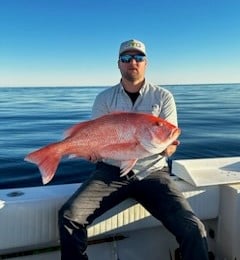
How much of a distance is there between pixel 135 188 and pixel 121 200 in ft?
0.52

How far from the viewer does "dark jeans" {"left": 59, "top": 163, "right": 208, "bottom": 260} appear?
2.88 meters

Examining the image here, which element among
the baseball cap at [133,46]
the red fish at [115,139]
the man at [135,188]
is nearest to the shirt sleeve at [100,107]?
the man at [135,188]

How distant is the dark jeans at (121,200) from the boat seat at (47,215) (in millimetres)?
143

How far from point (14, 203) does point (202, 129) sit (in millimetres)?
11333

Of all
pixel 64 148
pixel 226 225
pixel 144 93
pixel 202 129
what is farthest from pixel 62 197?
pixel 202 129

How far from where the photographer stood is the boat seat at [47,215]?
2998 millimetres

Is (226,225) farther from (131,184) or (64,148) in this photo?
(64,148)

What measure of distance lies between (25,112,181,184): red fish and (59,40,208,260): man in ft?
1.26

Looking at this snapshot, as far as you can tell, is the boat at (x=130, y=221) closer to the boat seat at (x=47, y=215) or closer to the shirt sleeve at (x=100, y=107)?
the boat seat at (x=47, y=215)

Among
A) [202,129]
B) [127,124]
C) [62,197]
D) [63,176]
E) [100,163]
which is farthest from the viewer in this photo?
[202,129]

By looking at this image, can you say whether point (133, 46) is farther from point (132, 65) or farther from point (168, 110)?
point (168, 110)

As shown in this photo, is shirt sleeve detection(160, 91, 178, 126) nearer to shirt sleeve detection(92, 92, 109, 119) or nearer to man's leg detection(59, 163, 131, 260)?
shirt sleeve detection(92, 92, 109, 119)

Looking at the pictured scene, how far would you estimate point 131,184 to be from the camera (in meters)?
3.32

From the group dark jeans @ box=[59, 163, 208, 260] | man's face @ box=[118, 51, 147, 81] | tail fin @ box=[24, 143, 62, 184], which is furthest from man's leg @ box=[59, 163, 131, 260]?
man's face @ box=[118, 51, 147, 81]
